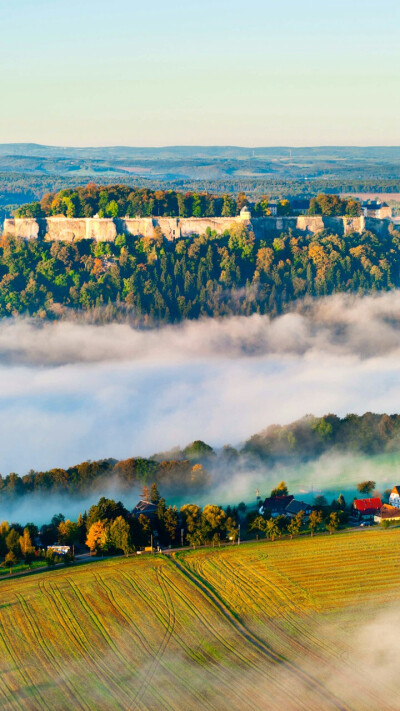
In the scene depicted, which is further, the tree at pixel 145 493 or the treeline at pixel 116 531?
the tree at pixel 145 493

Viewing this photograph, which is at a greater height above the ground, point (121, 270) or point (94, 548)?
point (121, 270)

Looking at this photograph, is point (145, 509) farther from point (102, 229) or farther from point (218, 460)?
point (102, 229)

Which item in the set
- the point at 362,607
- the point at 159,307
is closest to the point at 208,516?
the point at 362,607

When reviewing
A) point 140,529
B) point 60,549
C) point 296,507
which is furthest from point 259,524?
point 60,549

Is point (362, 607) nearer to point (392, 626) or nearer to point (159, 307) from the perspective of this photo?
point (392, 626)

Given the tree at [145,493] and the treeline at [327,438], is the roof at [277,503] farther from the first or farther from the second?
the treeline at [327,438]

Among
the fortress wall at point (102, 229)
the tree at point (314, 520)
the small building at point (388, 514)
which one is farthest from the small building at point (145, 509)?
the fortress wall at point (102, 229)
